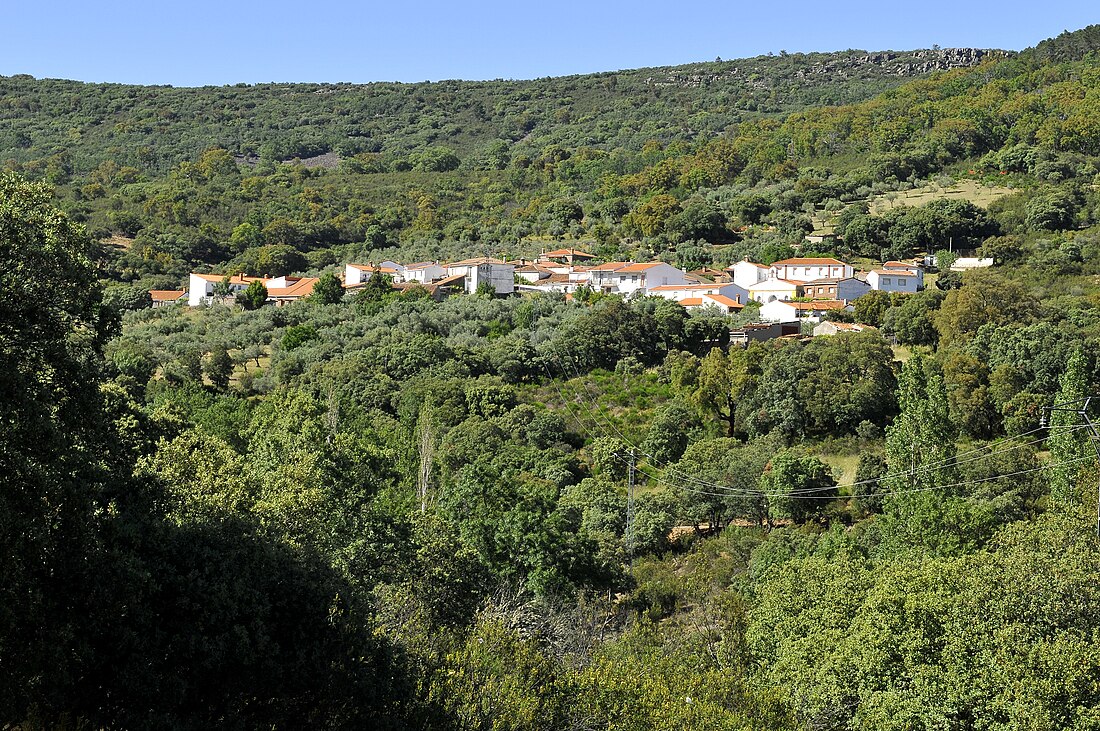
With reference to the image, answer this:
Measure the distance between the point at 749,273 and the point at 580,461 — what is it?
2844 cm

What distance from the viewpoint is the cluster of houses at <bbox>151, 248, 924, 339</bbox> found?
6050 centimetres

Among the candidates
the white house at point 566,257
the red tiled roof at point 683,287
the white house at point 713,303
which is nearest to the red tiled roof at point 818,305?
the white house at point 713,303

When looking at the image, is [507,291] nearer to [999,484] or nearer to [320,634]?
[999,484]

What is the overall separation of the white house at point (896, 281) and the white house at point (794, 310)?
12.5 feet

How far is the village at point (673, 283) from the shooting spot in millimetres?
57969

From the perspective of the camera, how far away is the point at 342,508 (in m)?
21.0

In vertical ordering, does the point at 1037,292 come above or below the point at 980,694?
above

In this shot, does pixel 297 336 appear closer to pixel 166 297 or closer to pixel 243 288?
pixel 243 288

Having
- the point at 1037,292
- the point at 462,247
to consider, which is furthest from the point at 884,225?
the point at 462,247

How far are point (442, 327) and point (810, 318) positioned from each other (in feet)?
62.4

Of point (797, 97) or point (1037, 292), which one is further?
point (797, 97)

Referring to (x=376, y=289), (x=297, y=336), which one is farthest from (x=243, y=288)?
(x=297, y=336)

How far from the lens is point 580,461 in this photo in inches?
1644

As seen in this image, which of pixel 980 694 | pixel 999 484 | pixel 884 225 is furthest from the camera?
pixel 884 225
